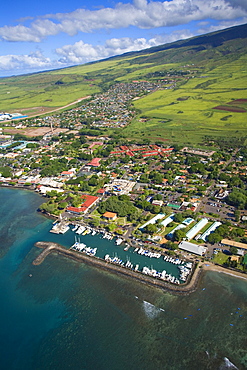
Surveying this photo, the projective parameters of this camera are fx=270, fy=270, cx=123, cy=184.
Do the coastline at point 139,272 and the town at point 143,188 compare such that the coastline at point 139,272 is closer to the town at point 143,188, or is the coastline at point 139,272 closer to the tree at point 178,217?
the town at point 143,188

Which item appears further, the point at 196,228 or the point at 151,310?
the point at 196,228

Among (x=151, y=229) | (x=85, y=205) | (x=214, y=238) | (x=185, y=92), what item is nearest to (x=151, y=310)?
(x=151, y=229)

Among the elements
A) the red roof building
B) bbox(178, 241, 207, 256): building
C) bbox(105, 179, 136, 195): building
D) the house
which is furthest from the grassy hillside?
bbox(178, 241, 207, 256): building

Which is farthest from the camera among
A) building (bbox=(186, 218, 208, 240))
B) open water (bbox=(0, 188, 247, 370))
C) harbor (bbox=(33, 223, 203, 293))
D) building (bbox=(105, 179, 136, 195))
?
building (bbox=(105, 179, 136, 195))

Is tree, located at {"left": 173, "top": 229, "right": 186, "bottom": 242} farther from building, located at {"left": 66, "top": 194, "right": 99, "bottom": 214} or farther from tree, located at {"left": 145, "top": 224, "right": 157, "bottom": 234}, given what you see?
building, located at {"left": 66, "top": 194, "right": 99, "bottom": 214}

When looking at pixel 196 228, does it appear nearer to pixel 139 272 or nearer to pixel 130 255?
pixel 130 255

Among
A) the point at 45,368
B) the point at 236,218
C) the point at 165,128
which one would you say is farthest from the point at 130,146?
the point at 45,368

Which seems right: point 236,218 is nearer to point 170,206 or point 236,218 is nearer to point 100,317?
point 170,206
